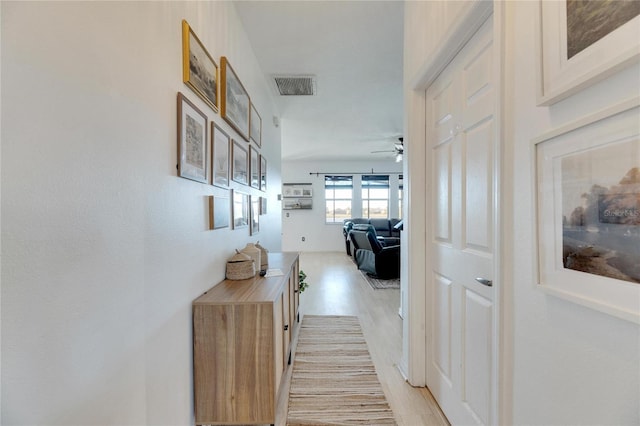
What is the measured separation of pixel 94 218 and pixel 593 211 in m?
1.31

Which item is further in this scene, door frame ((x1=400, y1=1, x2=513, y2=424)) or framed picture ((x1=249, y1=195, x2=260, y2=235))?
framed picture ((x1=249, y1=195, x2=260, y2=235))

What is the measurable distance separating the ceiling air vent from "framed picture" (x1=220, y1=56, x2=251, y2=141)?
1045mm

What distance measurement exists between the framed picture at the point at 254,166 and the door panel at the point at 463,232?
4.86 feet

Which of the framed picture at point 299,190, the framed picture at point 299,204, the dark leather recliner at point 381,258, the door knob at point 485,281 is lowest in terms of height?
the dark leather recliner at point 381,258

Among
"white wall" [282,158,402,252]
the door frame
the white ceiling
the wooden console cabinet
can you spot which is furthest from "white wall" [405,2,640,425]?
"white wall" [282,158,402,252]

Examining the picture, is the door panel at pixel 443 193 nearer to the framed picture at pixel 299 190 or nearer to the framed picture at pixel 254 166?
the framed picture at pixel 254 166

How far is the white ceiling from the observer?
2029 mm

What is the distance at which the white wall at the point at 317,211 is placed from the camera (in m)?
8.02

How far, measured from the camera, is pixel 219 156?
63.5 inches

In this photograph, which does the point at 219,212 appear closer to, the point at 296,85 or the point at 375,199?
the point at 296,85

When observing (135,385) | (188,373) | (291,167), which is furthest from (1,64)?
(291,167)

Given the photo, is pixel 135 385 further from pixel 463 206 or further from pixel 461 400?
pixel 463 206

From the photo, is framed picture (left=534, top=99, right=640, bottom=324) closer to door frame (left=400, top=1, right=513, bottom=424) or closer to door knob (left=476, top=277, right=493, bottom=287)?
door frame (left=400, top=1, right=513, bottom=424)

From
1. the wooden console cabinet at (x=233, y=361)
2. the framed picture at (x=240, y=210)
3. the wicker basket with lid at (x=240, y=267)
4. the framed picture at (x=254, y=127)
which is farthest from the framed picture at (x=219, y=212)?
the framed picture at (x=254, y=127)
